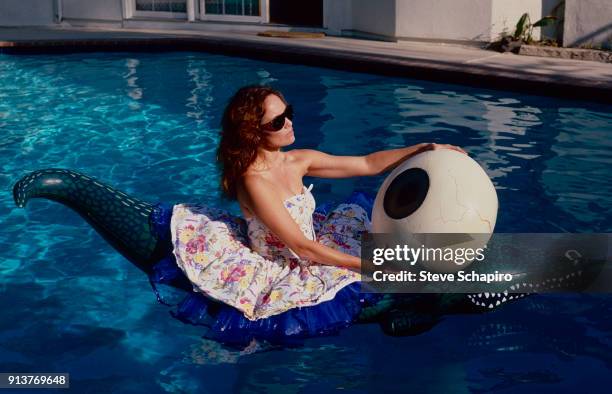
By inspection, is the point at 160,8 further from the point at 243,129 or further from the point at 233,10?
the point at 243,129

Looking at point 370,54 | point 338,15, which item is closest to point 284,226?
point 370,54

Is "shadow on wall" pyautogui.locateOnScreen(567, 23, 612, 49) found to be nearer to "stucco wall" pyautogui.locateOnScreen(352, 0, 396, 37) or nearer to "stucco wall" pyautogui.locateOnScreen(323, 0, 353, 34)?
"stucco wall" pyautogui.locateOnScreen(352, 0, 396, 37)

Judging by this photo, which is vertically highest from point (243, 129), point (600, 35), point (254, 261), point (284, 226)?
point (600, 35)

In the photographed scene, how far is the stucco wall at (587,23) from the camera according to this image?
1170cm

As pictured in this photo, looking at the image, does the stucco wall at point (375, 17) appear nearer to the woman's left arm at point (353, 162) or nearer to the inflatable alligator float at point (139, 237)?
the woman's left arm at point (353, 162)

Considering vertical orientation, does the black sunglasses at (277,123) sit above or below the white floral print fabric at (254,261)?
above

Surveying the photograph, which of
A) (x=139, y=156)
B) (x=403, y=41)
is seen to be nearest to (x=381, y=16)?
(x=403, y=41)

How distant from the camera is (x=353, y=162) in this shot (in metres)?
4.73

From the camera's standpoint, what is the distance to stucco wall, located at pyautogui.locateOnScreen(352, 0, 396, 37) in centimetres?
1388

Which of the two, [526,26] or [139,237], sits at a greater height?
[526,26]

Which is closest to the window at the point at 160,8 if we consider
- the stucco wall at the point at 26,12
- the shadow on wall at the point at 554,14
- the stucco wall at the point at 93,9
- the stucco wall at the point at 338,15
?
the stucco wall at the point at 93,9

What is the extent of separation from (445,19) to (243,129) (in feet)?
31.6

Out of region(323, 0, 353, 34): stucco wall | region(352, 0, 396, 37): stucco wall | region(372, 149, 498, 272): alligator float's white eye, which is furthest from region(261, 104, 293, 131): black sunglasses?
region(323, 0, 353, 34): stucco wall

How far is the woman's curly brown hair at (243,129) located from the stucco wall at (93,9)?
1433cm
